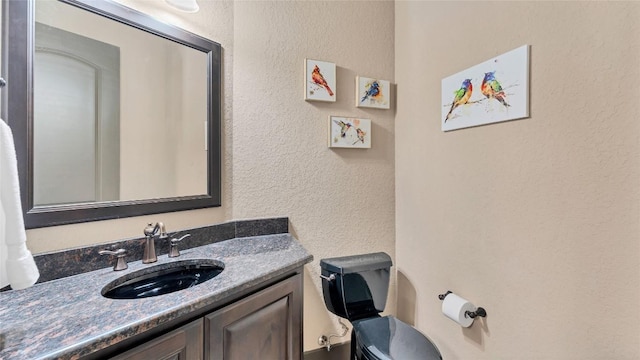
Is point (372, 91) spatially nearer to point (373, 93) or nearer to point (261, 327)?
point (373, 93)

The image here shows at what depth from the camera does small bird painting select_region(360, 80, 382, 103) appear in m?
1.85

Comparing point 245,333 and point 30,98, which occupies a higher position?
point 30,98

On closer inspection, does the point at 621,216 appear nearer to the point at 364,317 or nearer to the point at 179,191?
the point at 364,317

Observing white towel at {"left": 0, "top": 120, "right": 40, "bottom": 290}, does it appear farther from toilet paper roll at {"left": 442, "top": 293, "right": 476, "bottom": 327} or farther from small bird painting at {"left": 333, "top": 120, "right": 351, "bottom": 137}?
toilet paper roll at {"left": 442, "top": 293, "right": 476, "bottom": 327}

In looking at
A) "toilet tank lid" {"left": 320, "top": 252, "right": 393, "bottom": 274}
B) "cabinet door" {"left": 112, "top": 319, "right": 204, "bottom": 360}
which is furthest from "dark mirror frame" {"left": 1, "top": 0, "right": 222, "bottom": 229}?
"toilet tank lid" {"left": 320, "top": 252, "right": 393, "bottom": 274}

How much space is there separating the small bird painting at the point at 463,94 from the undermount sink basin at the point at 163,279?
140cm

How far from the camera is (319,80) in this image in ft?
5.70

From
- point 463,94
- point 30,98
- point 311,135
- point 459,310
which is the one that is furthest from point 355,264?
point 30,98

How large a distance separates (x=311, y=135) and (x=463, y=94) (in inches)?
33.9

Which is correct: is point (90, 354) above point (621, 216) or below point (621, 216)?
below

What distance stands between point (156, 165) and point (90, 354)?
84 centimetres

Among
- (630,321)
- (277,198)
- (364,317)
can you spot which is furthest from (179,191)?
(630,321)

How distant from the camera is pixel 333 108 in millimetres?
1797

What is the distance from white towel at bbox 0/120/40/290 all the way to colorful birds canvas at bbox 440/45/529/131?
67.7 inches
